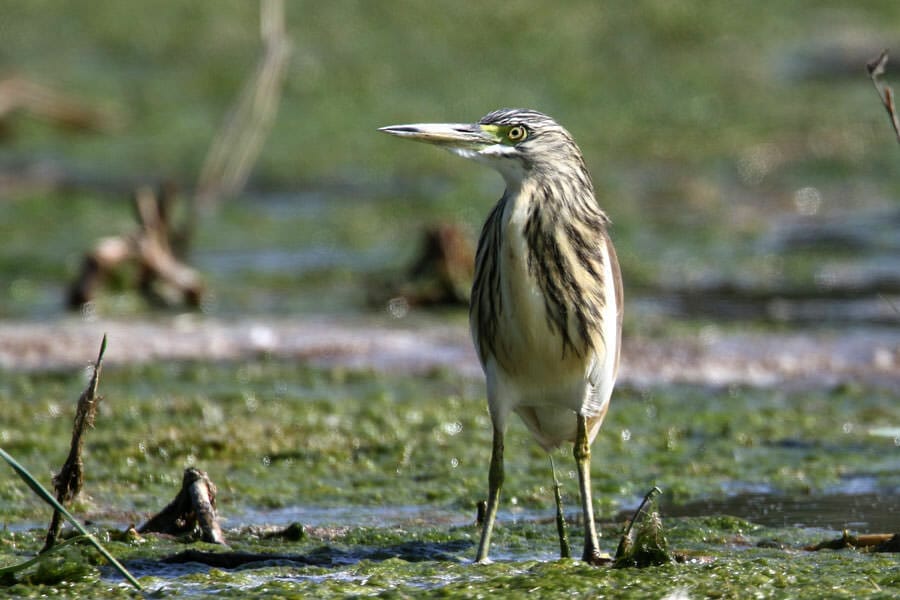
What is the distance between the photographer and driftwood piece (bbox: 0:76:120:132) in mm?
14956

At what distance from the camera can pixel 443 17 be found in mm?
17875

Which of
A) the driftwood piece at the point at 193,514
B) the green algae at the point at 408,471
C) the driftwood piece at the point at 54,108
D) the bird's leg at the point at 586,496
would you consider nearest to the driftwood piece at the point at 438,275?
the green algae at the point at 408,471

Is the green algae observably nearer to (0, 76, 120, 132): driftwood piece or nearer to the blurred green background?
the blurred green background

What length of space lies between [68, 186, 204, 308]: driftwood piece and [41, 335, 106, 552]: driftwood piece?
18.3 ft

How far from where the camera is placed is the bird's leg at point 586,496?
4973mm

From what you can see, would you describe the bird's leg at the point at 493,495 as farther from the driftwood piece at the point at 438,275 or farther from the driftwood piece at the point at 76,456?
the driftwood piece at the point at 438,275

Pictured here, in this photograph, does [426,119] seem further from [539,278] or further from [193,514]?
[539,278]

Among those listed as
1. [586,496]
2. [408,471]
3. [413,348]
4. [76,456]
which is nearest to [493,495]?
[586,496]

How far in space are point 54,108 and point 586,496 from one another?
11410mm

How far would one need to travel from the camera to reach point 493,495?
202 inches

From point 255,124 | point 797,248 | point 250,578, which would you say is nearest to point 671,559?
point 250,578

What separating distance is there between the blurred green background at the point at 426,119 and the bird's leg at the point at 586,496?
5.30m

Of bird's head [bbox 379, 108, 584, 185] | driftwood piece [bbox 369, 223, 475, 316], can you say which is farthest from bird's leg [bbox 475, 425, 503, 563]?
driftwood piece [bbox 369, 223, 475, 316]

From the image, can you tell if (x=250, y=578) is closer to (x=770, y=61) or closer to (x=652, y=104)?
(x=652, y=104)
